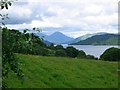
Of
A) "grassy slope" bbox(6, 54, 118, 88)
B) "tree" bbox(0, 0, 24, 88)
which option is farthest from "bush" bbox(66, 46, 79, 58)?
"tree" bbox(0, 0, 24, 88)

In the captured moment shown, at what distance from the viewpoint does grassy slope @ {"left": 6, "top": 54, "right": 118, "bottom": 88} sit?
89.8 ft

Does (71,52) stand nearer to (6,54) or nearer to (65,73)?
(65,73)

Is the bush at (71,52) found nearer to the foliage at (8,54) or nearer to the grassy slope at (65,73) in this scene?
the grassy slope at (65,73)

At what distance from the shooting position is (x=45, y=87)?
26281mm

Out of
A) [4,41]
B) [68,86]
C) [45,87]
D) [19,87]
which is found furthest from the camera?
[68,86]

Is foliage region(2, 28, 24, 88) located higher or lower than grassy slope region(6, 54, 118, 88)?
higher

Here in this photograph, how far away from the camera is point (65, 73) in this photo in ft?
103

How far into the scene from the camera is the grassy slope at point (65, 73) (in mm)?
27369

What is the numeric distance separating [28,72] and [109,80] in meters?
9.28

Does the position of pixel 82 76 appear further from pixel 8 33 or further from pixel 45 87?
pixel 8 33

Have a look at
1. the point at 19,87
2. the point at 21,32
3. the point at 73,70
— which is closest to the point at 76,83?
the point at 73,70

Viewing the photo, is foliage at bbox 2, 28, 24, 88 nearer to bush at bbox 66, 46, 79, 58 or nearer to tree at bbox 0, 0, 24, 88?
tree at bbox 0, 0, 24, 88

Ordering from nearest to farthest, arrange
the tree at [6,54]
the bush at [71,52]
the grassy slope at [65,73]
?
1. the tree at [6,54]
2. the grassy slope at [65,73]
3. the bush at [71,52]

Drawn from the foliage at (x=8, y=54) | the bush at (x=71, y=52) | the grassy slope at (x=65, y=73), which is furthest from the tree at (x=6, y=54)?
the bush at (x=71, y=52)
